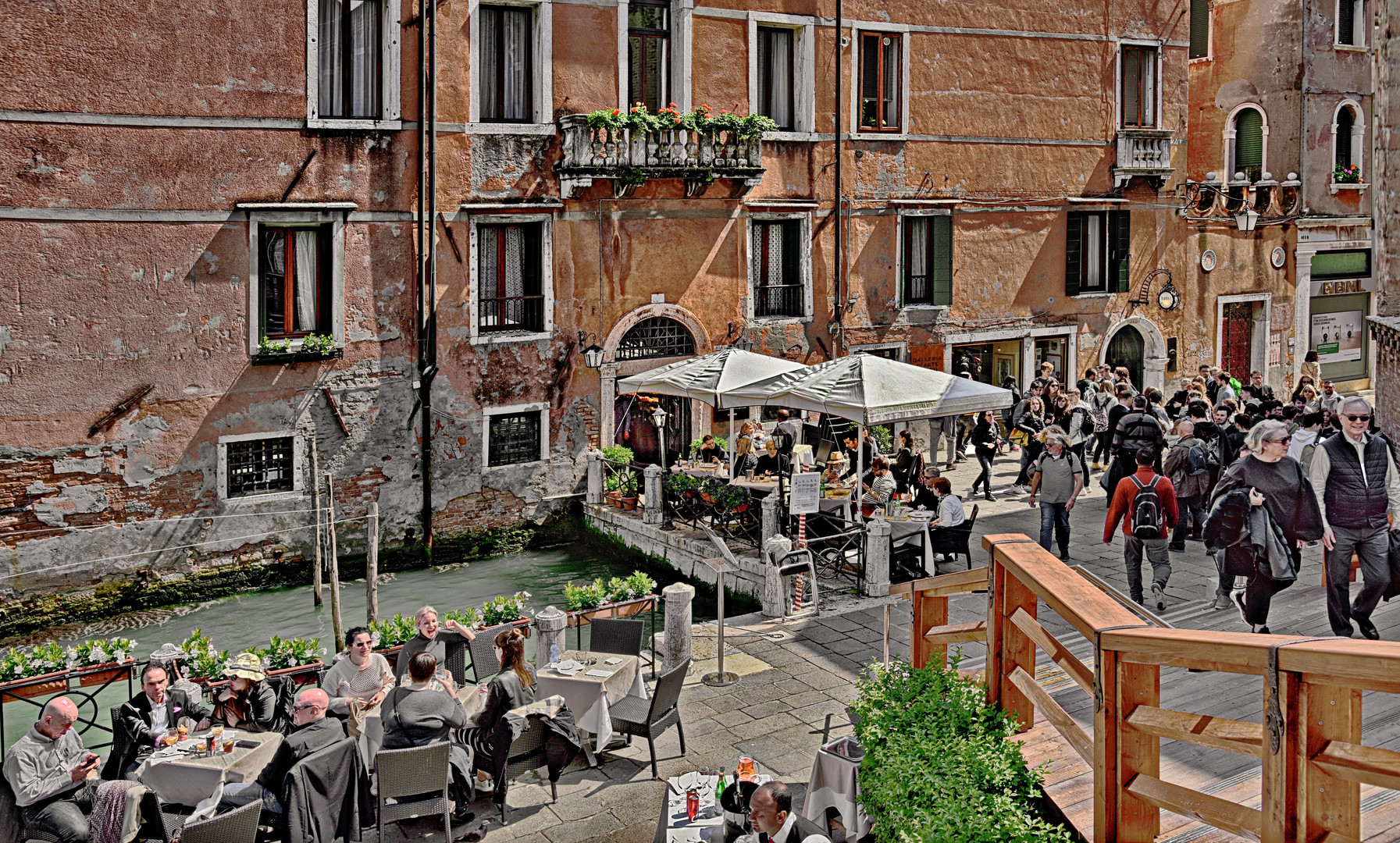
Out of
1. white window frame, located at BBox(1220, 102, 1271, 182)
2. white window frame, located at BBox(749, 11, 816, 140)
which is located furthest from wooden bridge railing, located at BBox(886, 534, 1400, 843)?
white window frame, located at BBox(1220, 102, 1271, 182)

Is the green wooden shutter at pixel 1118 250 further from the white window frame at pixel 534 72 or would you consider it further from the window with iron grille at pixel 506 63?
the window with iron grille at pixel 506 63

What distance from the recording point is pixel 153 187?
1541 centimetres

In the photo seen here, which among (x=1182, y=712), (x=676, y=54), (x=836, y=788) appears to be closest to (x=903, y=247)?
(x=676, y=54)

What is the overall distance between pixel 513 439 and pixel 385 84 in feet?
17.0

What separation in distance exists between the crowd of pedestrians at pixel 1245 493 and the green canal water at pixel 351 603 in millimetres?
5114

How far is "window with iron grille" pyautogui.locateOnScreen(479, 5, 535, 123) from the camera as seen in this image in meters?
17.6

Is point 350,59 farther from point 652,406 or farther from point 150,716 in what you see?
point 150,716

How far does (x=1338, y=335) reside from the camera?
27.4m

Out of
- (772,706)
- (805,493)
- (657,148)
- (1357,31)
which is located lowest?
(772,706)

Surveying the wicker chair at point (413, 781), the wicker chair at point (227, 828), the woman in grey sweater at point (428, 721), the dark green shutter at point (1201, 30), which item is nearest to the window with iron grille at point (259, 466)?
the woman in grey sweater at point (428, 721)

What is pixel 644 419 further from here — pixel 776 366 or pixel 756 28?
pixel 756 28

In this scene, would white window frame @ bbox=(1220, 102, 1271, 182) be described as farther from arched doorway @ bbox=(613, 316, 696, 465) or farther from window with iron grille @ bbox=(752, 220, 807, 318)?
arched doorway @ bbox=(613, 316, 696, 465)

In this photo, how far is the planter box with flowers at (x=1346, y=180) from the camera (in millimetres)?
26594

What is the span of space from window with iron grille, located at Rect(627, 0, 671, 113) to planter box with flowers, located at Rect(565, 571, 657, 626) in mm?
9807
